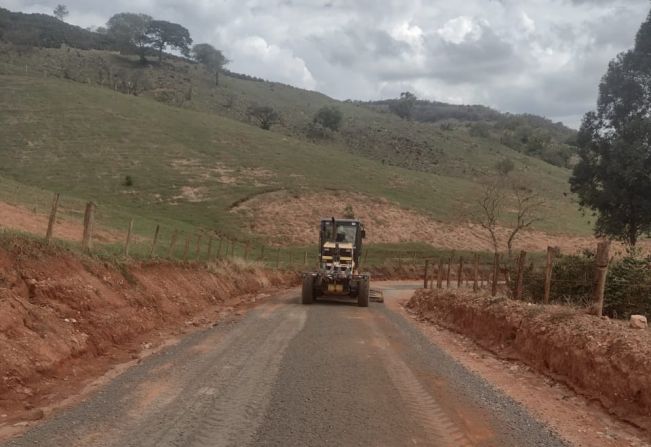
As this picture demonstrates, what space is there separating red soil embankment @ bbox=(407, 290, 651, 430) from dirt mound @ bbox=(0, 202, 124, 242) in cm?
1547

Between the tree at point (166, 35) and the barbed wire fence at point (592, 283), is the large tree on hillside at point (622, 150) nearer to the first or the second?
the barbed wire fence at point (592, 283)

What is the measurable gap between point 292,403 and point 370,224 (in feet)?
159

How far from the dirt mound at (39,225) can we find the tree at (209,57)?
353ft

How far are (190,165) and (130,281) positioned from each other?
47621 millimetres

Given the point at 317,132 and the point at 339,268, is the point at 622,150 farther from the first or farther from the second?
the point at 317,132

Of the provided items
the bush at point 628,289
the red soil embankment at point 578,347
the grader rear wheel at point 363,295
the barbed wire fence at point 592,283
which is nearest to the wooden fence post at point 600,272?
the barbed wire fence at point 592,283

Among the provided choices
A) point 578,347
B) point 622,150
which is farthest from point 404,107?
point 578,347

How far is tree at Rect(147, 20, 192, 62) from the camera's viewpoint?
410 ft

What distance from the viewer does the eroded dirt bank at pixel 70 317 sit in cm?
844

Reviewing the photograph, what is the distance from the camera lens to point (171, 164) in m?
61.0

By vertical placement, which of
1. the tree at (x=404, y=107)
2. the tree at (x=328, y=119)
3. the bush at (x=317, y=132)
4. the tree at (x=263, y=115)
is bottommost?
the bush at (x=317, y=132)

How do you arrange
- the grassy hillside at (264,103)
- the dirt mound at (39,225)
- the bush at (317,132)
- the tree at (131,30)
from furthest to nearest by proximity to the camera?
1. the tree at (131,30)
2. the bush at (317,132)
3. the grassy hillside at (264,103)
4. the dirt mound at (39,225)

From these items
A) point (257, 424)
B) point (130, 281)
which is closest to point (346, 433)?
point (257, 424)

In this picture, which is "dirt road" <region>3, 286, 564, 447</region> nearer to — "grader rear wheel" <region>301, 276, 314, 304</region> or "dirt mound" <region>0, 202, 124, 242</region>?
"grader rear wheel" <region>301, 276, 314, 304</region>
